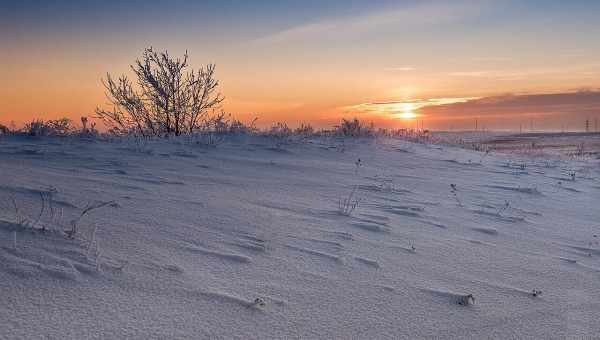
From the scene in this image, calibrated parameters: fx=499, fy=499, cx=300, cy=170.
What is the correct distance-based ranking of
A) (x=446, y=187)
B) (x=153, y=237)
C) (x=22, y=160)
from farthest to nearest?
(x=446, y=187) → (x=22, y=160) → (x=153, y=237)

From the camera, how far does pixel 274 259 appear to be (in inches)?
87.4

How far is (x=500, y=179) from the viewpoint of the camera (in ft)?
19.5

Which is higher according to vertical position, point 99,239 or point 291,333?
point 99,239

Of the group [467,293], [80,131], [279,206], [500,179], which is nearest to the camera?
[467,293]

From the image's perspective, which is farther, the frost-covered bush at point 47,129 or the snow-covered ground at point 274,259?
the frost-covered bush at point 47,129

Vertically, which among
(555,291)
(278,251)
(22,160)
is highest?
(22,160)

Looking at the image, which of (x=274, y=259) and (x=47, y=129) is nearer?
(x=274, y=259)

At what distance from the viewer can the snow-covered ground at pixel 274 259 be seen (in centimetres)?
161

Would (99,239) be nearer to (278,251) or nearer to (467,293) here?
(278,251)

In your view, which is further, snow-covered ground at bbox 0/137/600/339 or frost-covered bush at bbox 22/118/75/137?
frost-covered bush at bbox 22/118/75/137

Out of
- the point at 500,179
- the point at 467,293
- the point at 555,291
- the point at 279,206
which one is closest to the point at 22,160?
the point at 279,206

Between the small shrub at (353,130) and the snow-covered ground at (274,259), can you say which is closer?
the snow-covered ground at (274,259)

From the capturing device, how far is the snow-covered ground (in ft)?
5.30

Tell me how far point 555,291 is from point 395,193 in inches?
83.0
